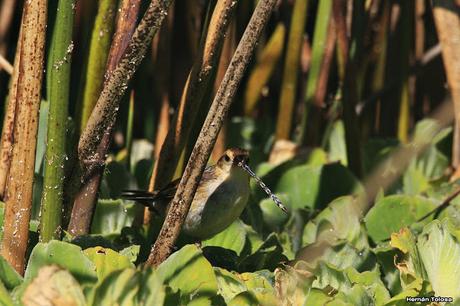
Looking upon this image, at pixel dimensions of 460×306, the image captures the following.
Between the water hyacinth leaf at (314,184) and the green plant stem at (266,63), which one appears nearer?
the water hyacinth leaf at (314,184)

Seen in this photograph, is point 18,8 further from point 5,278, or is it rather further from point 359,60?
point 5,278

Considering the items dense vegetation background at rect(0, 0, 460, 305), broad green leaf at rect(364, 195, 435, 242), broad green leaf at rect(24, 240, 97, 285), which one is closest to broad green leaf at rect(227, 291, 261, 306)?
dense vegetation background at rect(0, 0, 460, 305)

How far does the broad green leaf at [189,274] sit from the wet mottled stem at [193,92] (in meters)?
0.65

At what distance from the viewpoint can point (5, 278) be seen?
2262 millimetres

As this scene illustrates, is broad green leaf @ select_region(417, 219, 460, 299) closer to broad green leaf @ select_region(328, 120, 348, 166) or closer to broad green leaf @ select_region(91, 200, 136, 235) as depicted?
broad green leaf @ select_region(91, 200, 136, 235)

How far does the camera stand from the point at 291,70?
167 inches

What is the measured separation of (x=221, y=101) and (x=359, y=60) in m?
1.88

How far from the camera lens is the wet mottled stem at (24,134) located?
2.34 m

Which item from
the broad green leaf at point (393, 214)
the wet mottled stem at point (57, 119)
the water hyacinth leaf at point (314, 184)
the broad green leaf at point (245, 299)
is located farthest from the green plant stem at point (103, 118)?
the water hyacinth leaf at point (314, 184)

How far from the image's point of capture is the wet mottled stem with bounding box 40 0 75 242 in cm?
237

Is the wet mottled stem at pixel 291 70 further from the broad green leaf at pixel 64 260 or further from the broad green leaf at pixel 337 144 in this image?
the broad green leaf at pixel 64 260

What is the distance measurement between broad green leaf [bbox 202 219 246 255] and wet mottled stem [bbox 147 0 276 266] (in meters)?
0.66

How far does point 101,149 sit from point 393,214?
116 cm

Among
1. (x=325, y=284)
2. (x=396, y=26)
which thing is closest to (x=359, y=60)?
(x=396, y=26)
